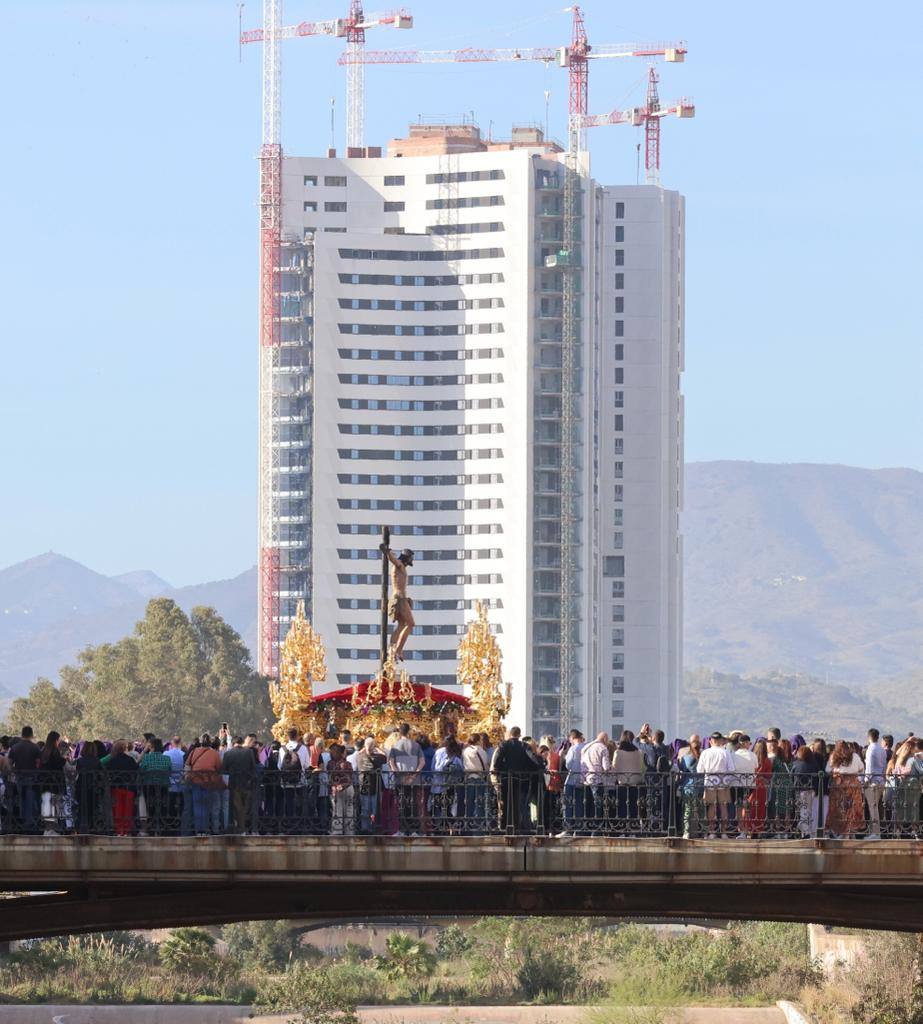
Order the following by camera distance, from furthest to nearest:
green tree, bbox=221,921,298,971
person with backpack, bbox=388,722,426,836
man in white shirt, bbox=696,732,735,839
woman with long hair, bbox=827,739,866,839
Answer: green tree, bbox=221,921,298,971
person with backpack, bbox=388,722,426,836
man in white shirt, bbox=696,732,735,839
woman with long hair, bbox=827,739,866,839

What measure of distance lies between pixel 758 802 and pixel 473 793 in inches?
165

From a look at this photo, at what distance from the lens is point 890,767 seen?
115 feet

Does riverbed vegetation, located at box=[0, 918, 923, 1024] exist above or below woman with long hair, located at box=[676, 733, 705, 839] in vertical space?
below

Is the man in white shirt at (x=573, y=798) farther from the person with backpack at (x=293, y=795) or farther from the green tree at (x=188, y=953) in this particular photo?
the green tree at (x=188, y=953)

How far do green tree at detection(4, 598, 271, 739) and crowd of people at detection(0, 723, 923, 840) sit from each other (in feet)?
340

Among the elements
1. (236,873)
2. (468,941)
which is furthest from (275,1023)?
(236,873)

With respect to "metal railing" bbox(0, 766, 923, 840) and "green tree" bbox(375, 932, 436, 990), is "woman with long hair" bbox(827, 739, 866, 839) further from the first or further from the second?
"green tree" bbox(375, 932, 436, 990)

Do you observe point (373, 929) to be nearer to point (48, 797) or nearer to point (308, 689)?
point (308, 689)

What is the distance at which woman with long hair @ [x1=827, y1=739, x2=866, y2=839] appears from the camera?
34.5m

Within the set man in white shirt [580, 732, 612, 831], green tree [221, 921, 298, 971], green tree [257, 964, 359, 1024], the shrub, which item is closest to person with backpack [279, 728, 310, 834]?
man in white shirt [580, 732, 612, 831]

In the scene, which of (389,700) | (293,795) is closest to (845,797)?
(293,795)

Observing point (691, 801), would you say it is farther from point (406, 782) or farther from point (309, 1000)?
point (309, 1000)

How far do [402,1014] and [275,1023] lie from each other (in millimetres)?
4505

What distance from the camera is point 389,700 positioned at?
4588 centimetres
